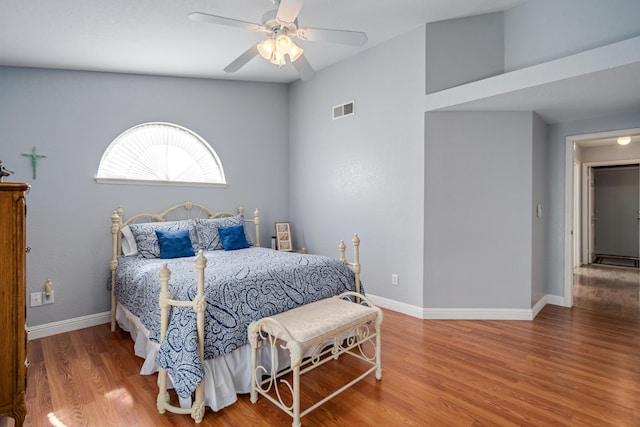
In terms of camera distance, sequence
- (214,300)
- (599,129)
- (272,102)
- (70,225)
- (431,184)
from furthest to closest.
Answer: (272,102) < (599,129) < (431,184) < (70,225) < (214,300)

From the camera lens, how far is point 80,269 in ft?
11.3

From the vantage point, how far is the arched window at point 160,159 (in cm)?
370

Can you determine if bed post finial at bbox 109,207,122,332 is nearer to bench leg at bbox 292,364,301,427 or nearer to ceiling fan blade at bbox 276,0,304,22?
bench leg at bbox 292,364,301,427

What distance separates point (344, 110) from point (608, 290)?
14.7 feet

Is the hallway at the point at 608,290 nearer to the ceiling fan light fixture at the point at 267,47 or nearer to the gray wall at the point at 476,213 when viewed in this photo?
the gray wall at the point at 476,213

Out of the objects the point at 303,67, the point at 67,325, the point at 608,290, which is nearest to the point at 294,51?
the point at 303,67

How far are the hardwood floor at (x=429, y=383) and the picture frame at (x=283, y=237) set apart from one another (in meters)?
1.98

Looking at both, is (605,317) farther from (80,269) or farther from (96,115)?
(96,115)

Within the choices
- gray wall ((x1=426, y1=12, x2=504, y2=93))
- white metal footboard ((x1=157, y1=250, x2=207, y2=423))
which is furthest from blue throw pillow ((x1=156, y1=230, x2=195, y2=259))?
gray wall ((x1=426, y1=12, x2=504, y2=93))

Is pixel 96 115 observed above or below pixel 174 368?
Result: above

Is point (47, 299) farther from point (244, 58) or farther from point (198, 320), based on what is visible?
point (244, 58)

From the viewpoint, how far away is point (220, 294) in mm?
2168

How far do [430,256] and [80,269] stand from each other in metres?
3.60

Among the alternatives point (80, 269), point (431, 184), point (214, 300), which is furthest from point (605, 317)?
point (80, 269)
